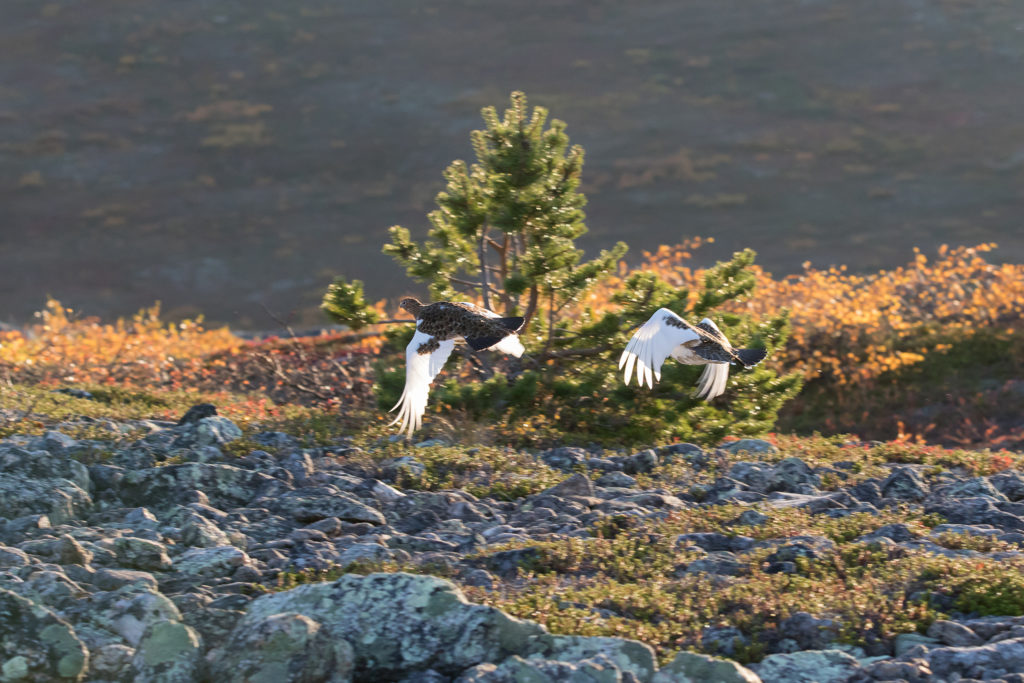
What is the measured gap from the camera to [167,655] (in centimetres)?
471

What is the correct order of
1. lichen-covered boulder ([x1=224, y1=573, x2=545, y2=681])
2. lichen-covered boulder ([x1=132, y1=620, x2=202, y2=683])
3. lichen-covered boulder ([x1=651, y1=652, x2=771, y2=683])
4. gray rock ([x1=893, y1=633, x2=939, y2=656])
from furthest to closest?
gray rock ([x1=893, y1=633, x2=939, y2=656])
lichen-covered boulder ([x1=224, y1=573, x2=545, y2=681])
lichen-covered boulder ([x1=132, y1=620, x2=202, y2=683])
lichen-covered boulder ([x1=651, y1=652, x2=771, y2=683])

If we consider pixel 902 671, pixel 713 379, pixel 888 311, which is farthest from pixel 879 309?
pixel 902 671

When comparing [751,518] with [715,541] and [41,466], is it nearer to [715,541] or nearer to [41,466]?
[715,541]

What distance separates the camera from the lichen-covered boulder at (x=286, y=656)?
4598 millimetres

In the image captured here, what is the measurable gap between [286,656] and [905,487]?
5.16 meters

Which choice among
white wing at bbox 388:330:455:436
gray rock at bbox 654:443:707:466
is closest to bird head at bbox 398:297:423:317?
white wing at bbox 388:330:455:436

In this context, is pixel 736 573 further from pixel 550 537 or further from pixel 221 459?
pixel 221 459

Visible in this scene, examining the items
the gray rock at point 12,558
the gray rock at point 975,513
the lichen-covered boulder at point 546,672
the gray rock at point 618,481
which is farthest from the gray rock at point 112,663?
the gray rock at point 975,513

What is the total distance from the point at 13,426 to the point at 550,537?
5524 millimetres

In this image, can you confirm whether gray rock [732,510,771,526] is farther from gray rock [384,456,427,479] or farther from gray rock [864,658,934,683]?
gray rock [384,456,427,479]

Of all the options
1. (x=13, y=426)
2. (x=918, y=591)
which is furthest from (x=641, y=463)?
(x=13, y=426)

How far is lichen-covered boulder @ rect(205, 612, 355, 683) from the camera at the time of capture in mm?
4598

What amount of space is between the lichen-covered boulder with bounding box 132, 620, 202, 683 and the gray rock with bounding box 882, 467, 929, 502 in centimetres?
527

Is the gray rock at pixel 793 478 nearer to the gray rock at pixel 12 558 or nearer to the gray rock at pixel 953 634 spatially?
the gray rock at pixel 953 634
